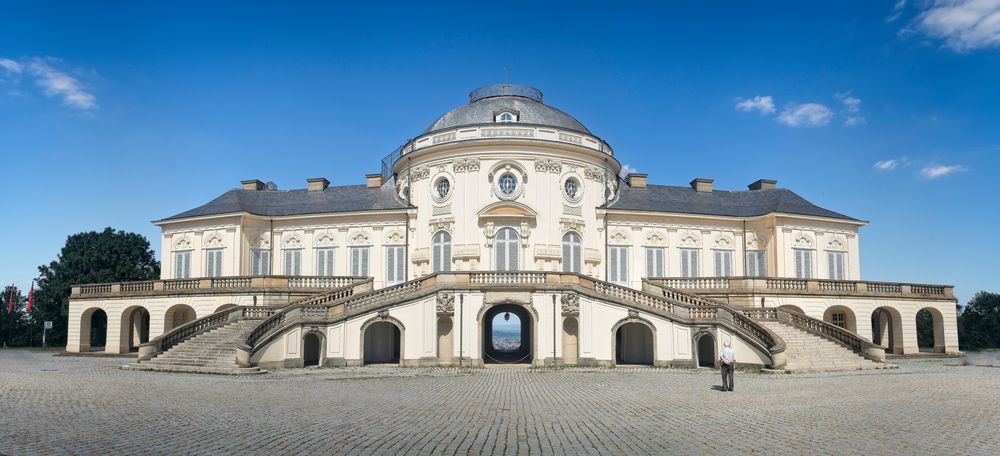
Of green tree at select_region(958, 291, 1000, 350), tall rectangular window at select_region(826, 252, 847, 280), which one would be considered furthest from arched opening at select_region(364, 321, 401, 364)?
green tree at select_region(958, 291, 1000, 350)

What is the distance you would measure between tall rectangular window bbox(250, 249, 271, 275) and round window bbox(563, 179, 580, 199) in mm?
17058

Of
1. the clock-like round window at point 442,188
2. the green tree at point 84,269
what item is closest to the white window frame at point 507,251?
the clock-like round window at point 442,188

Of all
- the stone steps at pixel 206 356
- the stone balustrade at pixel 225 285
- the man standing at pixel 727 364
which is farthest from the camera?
the stone balustrade at pixel 225 285

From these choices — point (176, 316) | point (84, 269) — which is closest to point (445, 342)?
point (176, 316)

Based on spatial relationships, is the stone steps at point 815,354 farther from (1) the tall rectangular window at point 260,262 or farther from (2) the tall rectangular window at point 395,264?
(1) the tall rectangular window at point 260,262

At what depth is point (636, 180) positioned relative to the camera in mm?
43844

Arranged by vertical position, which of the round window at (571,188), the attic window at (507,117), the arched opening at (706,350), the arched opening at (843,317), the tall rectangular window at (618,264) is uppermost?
the attic window at (507,117)

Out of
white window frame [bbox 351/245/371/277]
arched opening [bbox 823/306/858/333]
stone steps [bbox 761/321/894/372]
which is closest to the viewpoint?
stone steps [bbox 761/321/894/372]

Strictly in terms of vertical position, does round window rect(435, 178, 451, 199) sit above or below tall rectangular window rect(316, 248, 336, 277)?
above

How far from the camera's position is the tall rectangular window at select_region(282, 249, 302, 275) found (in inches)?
1610

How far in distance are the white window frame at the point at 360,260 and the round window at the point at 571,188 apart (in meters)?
11.2

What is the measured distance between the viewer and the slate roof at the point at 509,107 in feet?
124

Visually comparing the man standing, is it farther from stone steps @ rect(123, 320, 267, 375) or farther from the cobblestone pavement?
stone steps @ rect(123, 320, 267, 375)

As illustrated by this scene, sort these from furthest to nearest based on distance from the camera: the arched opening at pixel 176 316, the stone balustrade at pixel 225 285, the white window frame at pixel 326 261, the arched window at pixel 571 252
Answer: the white window frame at pixel 326 261
the arched opening at pixel 176 316
the arched window at pixel 571 252
the stone balustrade at pixel 225 285
